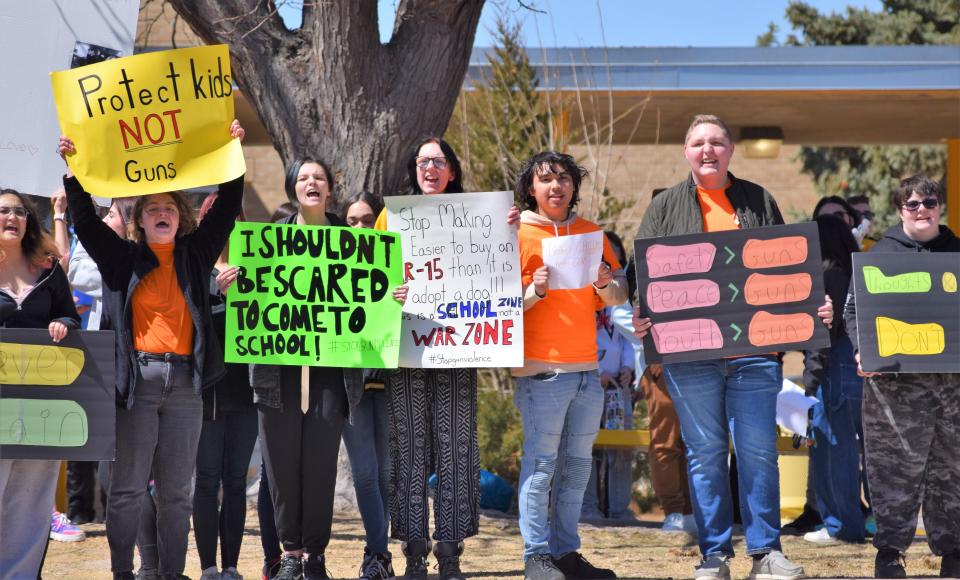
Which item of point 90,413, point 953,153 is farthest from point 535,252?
→ point 953,153

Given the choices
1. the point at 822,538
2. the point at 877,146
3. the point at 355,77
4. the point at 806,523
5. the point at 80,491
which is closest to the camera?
the point at 822,538

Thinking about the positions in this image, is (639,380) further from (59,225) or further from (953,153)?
(953,153)

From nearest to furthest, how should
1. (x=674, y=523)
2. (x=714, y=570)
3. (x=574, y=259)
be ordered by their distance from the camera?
1. (x=714, y=570)
2. (x=574, y=259)
3. (x=674, y=523)

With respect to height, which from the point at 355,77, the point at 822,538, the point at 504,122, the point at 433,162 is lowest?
the point at 822,538

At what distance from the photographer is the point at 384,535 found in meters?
5.76

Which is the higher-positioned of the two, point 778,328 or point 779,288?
point 779,288

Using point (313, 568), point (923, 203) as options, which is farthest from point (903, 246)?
point (313, 568)

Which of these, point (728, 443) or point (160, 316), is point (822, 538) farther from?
point (160, 316)

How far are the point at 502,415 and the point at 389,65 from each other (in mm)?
4220

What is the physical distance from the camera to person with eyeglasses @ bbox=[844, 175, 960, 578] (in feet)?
18.9

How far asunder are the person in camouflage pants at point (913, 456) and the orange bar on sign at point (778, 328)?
623mm

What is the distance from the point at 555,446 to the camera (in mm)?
5430

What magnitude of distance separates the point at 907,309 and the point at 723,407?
115cm

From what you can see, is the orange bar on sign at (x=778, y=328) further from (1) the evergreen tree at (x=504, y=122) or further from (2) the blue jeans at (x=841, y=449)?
(1) the evergreen tree at (x=504, y=122)
